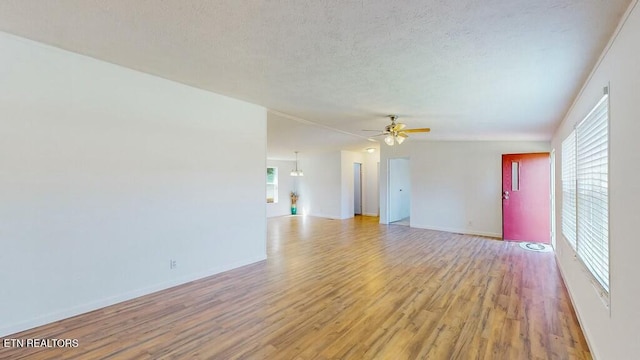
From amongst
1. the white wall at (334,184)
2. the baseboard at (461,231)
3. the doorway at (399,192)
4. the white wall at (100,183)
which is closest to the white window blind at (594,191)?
the white wall at (100,183)

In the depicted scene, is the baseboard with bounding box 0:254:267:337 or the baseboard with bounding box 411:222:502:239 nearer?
the baseboard with bounding box 0:254:267:337

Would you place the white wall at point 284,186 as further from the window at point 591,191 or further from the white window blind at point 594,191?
the white window blind at point 594,191

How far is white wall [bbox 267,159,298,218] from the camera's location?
1077 centimetres

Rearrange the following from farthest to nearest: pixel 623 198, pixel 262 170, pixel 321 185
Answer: pixel 321 185 → pixel 262 170 → pixel 623 198

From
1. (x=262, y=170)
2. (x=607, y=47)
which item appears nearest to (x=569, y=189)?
(x=607, y=47)

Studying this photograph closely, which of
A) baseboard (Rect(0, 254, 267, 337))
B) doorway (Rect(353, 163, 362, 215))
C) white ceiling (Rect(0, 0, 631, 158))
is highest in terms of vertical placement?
white ceiling (Rect(0, 0, 631, 158))

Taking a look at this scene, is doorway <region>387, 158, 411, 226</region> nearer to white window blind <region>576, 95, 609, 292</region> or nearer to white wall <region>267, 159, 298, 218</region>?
white wall <region>267, 159, 298, 218</region>

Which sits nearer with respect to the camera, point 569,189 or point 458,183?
point 569,189

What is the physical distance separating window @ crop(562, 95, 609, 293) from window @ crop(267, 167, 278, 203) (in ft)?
28.5

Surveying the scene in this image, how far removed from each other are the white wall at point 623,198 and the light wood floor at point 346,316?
2.05 ft

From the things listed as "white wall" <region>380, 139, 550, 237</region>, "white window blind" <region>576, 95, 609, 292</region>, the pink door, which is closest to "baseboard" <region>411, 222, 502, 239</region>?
"white wall" <region>380, 139, 550, 237</region>

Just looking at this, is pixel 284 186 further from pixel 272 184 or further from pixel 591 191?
pixel 591 191

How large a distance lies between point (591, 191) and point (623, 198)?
3.40 ft

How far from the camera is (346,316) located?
2791 mm
